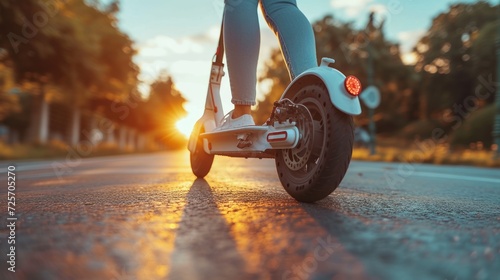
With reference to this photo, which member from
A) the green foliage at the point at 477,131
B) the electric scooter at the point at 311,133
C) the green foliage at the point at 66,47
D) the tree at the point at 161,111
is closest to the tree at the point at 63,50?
the green foliage at the point at 66,47

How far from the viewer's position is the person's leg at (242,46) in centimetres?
268

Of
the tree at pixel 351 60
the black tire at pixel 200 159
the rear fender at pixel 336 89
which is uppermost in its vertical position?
the tree at pixel 351 60

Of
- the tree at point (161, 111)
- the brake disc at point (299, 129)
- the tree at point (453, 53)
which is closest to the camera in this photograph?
the brake disc at point (299, 129)

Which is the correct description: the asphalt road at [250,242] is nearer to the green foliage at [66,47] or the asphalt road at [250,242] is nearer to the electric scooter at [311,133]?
the electric scooter at [311,133]

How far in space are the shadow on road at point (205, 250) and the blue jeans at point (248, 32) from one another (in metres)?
1.17

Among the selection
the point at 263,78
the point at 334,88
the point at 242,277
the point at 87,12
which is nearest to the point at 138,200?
the point at 334,88

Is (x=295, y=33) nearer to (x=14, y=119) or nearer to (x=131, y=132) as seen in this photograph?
(x=14, y=119)

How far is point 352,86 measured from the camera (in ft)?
6.48

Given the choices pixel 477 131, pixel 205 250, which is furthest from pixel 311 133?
pixel 477 131

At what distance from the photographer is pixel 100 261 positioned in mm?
1055

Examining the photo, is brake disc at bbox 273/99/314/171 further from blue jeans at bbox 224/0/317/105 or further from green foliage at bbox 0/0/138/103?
green foliage at bbox 0/0/138/103

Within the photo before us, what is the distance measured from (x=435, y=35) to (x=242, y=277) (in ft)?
137

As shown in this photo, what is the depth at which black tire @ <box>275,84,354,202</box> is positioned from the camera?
1.94m

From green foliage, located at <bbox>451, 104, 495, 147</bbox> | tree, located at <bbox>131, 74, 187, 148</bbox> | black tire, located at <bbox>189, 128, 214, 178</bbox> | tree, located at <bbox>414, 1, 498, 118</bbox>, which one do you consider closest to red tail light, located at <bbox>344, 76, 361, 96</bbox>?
black tire, located at <bbox>189, 128, 214, 178</bbox>
